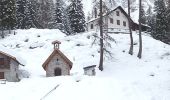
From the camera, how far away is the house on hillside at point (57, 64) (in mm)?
47812

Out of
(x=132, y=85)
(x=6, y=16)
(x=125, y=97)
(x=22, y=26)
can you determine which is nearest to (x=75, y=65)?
(x=132, y=85)

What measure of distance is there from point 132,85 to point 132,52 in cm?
1867

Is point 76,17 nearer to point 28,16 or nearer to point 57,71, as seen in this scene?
point 28,16

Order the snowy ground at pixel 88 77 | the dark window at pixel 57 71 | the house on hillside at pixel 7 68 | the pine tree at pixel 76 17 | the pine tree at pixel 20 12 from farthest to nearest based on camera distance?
the pine tree at pixel 20 12
the pine tree at pixel 76 17
the dark window at pixel 57 71
the house on hillside at pixel 7 68
the snowy ground at pixel 88 77

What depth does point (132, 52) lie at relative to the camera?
55875 millimetres

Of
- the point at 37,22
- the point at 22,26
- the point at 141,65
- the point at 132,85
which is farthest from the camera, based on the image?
the point at 37,22

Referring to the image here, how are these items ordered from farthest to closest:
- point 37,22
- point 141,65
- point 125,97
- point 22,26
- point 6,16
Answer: point 37,22
point 22,26
point 6,16
point 141,65
point 125,97

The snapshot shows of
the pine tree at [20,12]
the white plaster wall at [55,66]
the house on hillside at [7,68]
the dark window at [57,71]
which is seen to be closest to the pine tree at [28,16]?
the pine tree at [20,12]

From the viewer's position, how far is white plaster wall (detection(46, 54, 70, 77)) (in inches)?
1885

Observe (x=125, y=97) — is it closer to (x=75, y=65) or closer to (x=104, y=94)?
(x=104, y=94)

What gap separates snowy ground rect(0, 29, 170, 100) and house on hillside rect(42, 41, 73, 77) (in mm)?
1381

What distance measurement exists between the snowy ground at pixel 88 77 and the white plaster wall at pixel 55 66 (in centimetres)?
118

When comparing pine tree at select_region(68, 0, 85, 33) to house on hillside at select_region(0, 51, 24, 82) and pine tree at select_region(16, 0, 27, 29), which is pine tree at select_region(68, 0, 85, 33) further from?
house on hillside at select_region(0, 51, 24, 82)

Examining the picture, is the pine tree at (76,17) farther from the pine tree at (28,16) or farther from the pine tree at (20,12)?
the pine tree at (20,12)
